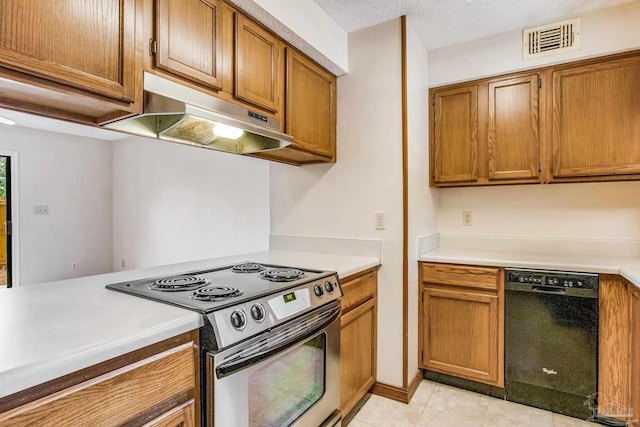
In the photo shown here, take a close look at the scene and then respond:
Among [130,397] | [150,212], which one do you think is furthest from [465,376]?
[150,212]

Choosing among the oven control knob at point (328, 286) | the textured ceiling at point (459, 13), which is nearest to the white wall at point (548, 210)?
the textured ceiling at point (459, 13)

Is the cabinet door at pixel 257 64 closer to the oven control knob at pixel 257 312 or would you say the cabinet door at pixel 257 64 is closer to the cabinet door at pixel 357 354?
the oven control knob at pixel 257 312

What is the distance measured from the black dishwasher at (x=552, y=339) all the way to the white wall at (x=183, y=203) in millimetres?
1899

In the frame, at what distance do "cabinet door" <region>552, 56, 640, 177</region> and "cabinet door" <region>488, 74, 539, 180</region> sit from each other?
0.13 metres

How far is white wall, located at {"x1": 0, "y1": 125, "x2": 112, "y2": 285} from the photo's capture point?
4.59m

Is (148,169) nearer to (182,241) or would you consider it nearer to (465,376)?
(182,241)

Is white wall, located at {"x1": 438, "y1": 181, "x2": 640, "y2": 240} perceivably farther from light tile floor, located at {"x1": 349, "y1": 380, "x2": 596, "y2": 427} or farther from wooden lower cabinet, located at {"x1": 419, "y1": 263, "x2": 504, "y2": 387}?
light tile floor, located at {"x1": 349, "y1": 380, "x2": 596, "y2": 427}

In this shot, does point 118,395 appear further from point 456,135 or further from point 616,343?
point 456,135

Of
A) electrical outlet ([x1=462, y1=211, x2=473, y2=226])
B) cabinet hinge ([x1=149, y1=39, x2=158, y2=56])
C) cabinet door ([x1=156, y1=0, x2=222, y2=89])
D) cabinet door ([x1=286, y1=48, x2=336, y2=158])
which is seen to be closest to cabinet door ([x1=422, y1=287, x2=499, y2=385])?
electrical outlet ([x1=462, y1=211, x2=473, y2=226])

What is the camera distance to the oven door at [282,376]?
1073 millimetres

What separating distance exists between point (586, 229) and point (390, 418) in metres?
1.86

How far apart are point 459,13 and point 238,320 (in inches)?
87.4

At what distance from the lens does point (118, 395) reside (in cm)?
85

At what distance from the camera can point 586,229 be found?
2.40m
